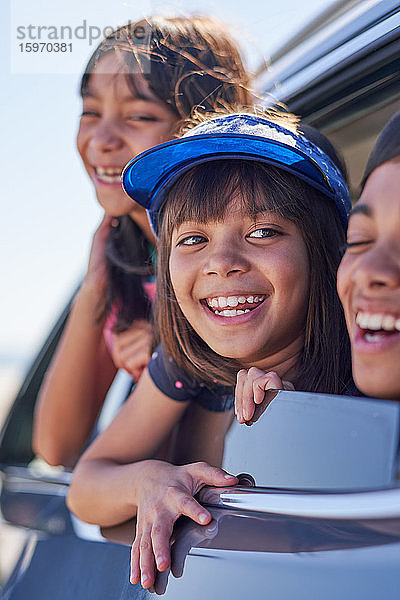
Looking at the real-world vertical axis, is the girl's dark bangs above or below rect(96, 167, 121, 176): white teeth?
below

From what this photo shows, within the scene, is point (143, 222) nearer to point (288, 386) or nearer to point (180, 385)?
point (180, 385)

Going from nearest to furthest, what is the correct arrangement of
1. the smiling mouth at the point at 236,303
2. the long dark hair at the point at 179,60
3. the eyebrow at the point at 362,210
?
the eyebrow at the point at 362,210 → the smiling mouth at the point at 236,303 → the long dark hair at the point at 179,60

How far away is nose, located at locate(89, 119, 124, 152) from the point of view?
1964 mm

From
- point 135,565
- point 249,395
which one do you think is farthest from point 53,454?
point 249,395

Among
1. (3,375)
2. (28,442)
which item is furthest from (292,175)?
(3,375)

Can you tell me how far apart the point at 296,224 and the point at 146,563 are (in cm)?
67

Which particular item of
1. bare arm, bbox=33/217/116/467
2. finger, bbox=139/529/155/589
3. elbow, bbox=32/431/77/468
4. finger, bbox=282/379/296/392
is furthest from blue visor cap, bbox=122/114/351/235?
elbow, bbox=32/431/77/468

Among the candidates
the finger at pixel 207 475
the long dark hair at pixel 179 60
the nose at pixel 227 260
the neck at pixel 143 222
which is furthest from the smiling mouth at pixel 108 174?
the finger at pixel 207 475

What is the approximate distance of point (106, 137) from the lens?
1.97 metres

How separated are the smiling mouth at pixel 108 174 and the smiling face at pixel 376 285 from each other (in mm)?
1106

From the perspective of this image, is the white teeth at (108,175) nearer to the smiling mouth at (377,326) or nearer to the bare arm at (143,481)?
the bare arm at (143,481)

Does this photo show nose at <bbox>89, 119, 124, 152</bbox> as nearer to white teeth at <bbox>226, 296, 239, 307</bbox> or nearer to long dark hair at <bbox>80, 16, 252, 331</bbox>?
long dark hair at <bbox>80, 16, 252, 331</bbox>

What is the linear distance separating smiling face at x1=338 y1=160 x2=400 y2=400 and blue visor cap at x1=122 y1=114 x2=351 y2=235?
31cm

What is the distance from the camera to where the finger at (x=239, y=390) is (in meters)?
1.18
